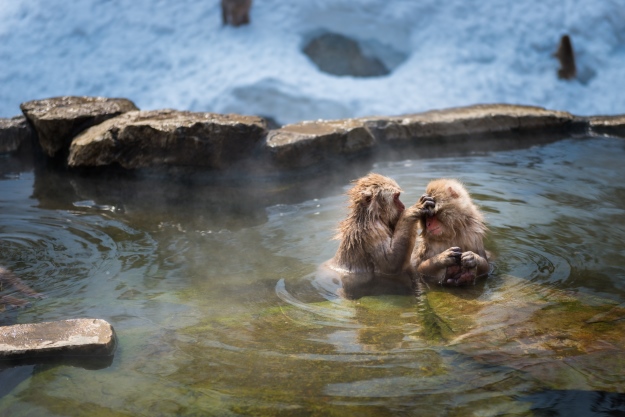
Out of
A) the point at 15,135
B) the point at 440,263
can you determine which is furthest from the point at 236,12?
the point at 440,263

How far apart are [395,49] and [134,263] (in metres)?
6.81

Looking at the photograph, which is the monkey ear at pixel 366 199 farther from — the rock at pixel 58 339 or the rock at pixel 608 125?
the rock at pixel 608 125

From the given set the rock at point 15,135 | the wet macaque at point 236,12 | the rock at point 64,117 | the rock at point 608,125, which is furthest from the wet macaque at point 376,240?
the wet macaque at point 236,12

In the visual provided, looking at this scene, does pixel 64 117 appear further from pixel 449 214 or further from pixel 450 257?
pixel 450 257

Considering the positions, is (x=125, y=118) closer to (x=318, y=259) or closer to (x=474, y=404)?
(x=318, y=259)

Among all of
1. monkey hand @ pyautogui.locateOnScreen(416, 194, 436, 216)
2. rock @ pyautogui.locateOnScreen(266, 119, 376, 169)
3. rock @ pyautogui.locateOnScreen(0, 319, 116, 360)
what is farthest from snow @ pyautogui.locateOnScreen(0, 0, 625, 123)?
rock @ pyautogui.locateOnScreen(0, 319, 116, 360)

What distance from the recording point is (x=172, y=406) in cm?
272

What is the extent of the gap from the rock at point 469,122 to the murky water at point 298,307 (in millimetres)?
837

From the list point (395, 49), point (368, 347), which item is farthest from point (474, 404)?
point (395, 49)

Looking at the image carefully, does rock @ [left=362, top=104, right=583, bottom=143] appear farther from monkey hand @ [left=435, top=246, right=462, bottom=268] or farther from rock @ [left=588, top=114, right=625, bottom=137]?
monkey hand @ [left=435, top=246, right=462, bottom=268]

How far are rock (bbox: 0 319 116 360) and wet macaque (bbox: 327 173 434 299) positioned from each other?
4.58 feet

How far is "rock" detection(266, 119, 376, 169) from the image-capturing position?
627 cm

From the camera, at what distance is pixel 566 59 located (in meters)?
9.63

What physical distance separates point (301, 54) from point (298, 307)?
282 inches
